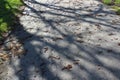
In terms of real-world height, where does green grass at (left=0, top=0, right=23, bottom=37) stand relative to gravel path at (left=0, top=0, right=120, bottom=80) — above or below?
below

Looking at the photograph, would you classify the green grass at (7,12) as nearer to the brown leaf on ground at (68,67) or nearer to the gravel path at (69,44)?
the gravel path at (69,44)

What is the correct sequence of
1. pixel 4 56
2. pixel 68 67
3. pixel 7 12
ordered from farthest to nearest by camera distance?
pixel 7 12 → pixel 4 56 → pixel 68 67

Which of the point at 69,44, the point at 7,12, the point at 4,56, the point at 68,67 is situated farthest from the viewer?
the point at 7,12

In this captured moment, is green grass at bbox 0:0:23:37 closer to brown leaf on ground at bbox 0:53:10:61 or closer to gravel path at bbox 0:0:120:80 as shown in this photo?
gravel path at bbox 0:0:120:80

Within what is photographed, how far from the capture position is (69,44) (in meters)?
6.98

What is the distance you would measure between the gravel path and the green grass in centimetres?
43

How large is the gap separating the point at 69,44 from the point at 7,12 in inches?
164

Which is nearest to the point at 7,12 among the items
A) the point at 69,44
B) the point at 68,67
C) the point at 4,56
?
the point at 4,56

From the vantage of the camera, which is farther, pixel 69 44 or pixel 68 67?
pixel 69 44

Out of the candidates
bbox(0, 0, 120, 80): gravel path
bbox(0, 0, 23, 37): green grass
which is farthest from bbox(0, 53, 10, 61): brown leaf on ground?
bbox(0, 0, 23, 37): green grass

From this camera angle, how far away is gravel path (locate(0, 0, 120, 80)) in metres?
5.67

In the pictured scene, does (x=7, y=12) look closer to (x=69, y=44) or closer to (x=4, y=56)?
(x=4, y=56)

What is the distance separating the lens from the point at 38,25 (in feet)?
28.7

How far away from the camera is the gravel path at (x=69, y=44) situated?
5668 mm
